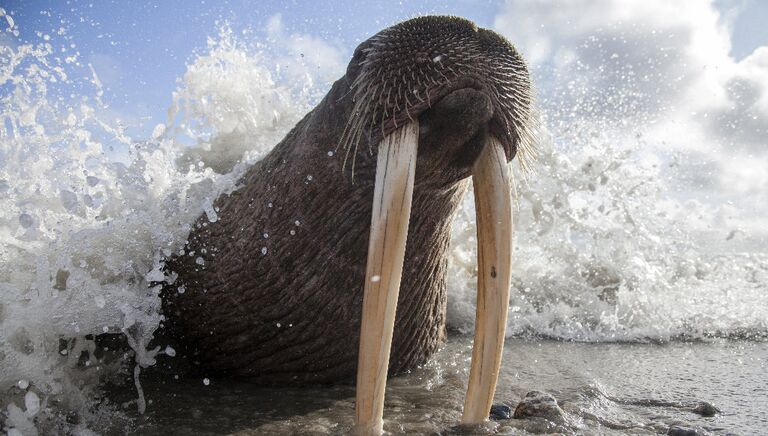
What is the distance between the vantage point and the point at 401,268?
2.38 m

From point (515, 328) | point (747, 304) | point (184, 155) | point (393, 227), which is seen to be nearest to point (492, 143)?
point (393, 227)

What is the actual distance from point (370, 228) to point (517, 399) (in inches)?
53.6

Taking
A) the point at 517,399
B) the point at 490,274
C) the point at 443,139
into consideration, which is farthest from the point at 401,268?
the point at 517,399

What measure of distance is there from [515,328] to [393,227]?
3570 mm

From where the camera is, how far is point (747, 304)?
23.0ft

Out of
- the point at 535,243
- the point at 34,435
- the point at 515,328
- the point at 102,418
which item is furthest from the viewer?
the point at 535,243

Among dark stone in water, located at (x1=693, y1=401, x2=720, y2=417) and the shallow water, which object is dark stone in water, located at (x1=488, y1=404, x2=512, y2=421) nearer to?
the shallow water

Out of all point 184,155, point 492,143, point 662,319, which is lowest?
point 662,319

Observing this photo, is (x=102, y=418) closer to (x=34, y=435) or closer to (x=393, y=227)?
(x=34, y=435)

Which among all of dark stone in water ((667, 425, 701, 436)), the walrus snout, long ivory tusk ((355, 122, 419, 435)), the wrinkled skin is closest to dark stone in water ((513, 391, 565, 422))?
dark stone in water ((667, 425, 701, 436))

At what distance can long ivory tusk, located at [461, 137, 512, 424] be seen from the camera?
2.51 m

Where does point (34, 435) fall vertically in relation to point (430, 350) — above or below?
below

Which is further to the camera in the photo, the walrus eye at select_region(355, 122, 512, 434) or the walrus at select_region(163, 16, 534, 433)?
the walrus at select_region(163, 16, 534, 433)

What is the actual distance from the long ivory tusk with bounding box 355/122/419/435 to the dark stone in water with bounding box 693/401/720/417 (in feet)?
5.47
